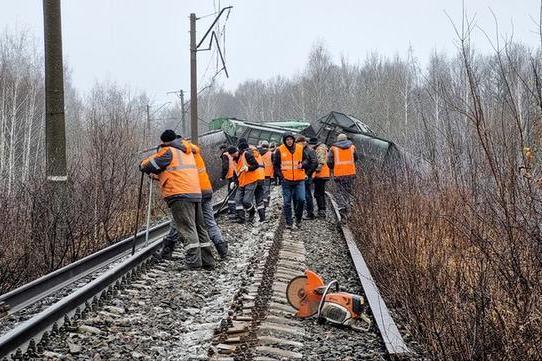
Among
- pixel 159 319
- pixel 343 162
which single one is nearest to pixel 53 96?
pixel 159 319

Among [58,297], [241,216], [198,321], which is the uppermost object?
[241,216]

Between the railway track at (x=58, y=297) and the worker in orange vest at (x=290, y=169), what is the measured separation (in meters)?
3.68

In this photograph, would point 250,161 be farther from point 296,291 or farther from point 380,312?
point 380,312

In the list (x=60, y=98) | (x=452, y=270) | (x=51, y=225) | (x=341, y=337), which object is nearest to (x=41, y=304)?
(x=51, y=225)


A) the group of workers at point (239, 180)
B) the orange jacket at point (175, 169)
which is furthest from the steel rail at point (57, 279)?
the orange jacket at point (175, 169)

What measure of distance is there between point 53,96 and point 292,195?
5491 millimetres

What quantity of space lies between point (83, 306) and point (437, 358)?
3275 mm

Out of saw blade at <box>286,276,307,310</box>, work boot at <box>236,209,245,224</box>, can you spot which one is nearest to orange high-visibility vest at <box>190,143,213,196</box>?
saw blade at <box>286,276,307,310</box>

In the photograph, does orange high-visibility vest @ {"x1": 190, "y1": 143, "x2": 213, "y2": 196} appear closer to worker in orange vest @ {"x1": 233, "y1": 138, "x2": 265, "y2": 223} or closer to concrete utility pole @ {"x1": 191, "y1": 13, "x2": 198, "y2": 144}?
worker in orange vest @ {"x1": 233, "y1": 138, "x2": 265, "y2": 223}

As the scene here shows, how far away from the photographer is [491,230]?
173 inches

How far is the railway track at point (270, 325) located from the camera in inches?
173

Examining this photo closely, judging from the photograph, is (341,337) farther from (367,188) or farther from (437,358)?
(367,188)

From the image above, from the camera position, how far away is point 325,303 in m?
5.36

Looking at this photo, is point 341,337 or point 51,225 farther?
point 51,225
